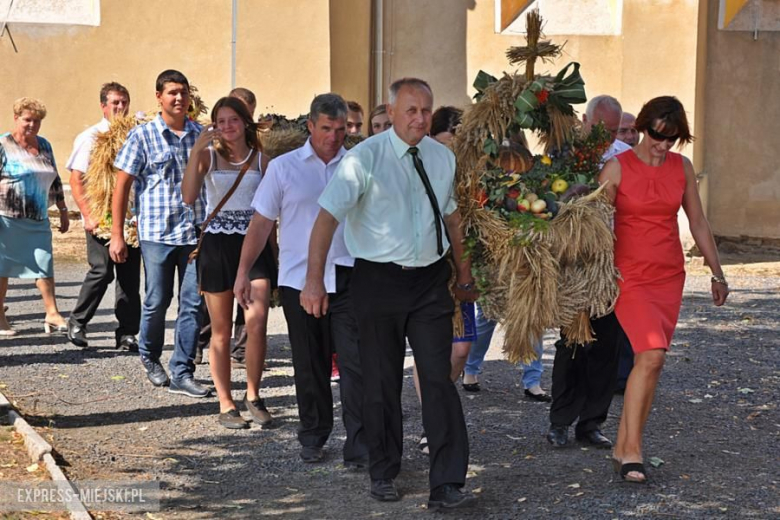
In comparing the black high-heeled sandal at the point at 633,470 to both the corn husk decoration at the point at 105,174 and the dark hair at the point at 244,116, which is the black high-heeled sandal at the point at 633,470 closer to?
the dark hair at the point at 244,116

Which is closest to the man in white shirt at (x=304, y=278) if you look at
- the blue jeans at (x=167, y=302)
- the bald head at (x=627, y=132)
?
the blue jeans at (x=167, y=302)

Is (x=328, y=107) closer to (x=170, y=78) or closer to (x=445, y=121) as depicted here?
(x=445, y=121)

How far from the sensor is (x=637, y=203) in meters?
6.20

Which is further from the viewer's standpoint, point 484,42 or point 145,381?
point 484,42

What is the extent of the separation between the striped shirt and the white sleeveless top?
3557 mm

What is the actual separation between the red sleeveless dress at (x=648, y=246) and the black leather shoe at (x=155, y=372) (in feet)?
12.1

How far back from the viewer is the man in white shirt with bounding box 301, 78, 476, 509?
18.7 feet

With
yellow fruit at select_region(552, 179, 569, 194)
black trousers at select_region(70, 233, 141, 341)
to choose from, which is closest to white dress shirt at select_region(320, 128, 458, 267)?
yellow fruit at select_region(552, 179, 569, 194)

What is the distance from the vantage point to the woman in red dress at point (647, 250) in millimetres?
6035

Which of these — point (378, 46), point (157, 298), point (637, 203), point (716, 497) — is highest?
point (378, 46)

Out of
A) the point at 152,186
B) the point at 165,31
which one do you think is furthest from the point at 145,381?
the point at 165,31

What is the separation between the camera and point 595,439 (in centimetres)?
686

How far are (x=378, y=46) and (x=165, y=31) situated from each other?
3.28 metres

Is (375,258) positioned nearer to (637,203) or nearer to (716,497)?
(637,203)
